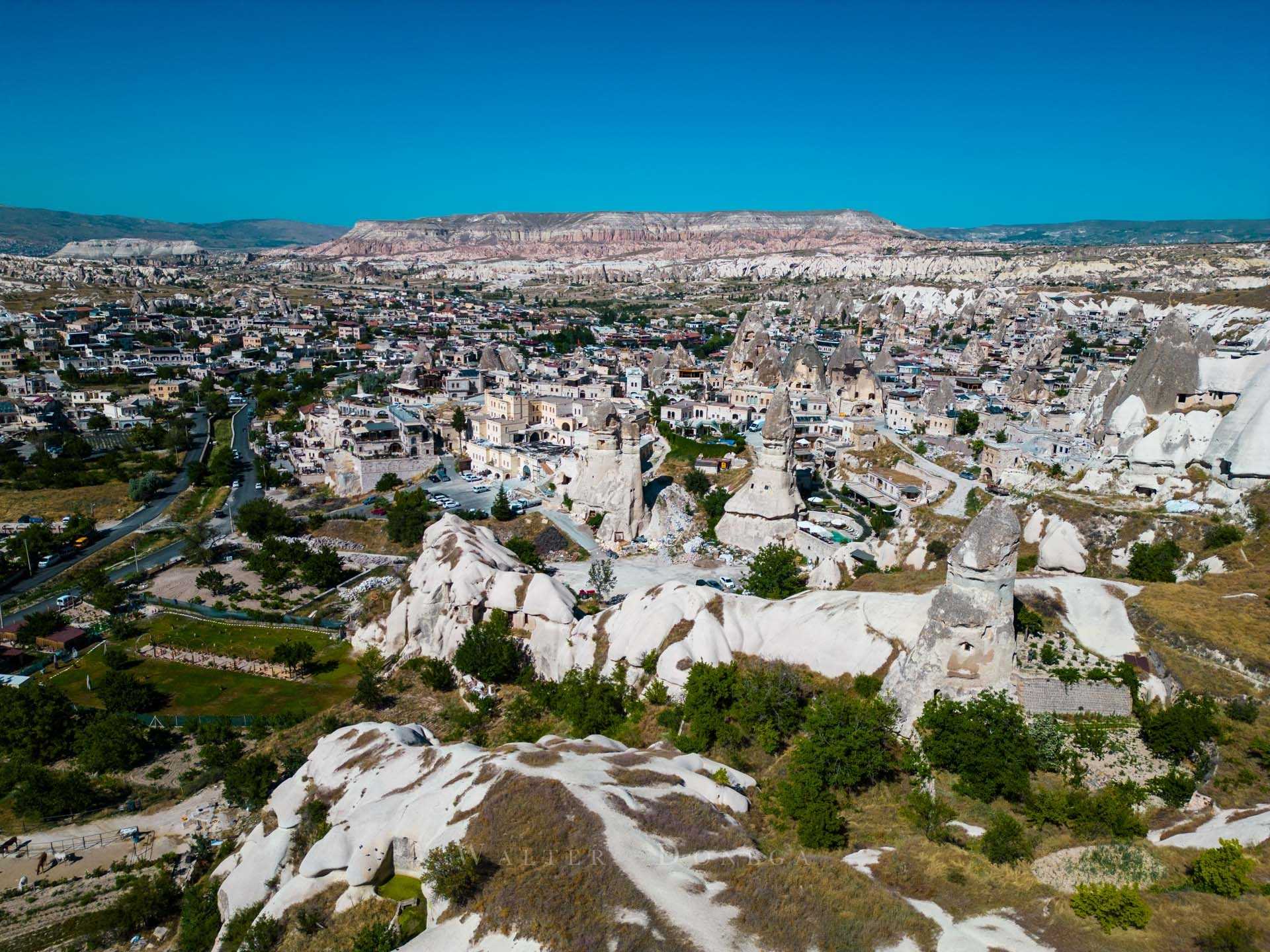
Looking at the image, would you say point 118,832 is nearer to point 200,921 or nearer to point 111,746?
point 111,746

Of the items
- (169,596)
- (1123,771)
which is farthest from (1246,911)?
(169,596)

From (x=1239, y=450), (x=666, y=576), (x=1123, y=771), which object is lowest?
(x=666, y=576)

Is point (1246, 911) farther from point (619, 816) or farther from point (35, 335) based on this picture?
point (35, 335)

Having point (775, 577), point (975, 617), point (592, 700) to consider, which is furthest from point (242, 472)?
point (975, 617)

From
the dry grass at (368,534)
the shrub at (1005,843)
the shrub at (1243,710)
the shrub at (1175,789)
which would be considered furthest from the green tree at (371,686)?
the shrub at (1243,710)

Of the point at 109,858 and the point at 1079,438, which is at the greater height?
the point at 1079,438

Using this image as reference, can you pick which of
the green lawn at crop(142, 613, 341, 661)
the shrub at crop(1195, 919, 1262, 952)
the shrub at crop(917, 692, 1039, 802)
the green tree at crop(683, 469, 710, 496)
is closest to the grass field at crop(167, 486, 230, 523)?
A: the green lawn at crop(142, 613, 341, 661)
